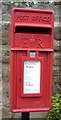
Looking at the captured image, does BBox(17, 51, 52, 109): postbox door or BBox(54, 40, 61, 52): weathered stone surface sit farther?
BBox(54, 40, 61, 52): weathered stone surface

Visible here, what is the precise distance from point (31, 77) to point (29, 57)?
0.69ft

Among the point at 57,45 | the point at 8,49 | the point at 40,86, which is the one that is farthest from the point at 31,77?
the point at 57,45

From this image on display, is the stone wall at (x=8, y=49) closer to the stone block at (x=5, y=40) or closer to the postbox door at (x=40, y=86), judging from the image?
the stone block at (x=5, y=40)

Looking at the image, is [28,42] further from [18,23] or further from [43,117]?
Result: [43,117]

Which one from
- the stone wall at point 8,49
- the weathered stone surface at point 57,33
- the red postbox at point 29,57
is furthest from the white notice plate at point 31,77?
the weathered stone surface at point 57,33

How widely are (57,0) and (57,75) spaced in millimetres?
1087

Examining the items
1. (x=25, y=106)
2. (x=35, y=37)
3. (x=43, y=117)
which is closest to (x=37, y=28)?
(x=35, y=37)

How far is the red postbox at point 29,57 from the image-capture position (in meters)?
2.47

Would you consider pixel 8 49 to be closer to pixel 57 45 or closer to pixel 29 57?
pixel 57 45

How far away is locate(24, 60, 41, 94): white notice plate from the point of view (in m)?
2.49

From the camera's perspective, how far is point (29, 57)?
2.48 m

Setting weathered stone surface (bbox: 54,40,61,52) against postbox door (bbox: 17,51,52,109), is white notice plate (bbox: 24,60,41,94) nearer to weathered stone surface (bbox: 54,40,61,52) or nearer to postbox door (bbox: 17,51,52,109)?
postbox door (bbox: 17,51,52,109)

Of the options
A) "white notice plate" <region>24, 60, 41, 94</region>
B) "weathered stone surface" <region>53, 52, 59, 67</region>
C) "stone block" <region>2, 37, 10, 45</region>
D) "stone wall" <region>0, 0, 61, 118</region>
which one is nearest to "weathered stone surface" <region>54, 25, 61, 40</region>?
"stone wall" <region>0, 0, 61, 118</region>

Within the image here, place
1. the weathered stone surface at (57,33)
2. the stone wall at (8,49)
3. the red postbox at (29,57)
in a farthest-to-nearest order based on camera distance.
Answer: the weathered stone surface at (57,33), the stone wall at (8,49), the red postbox at (29,57)
